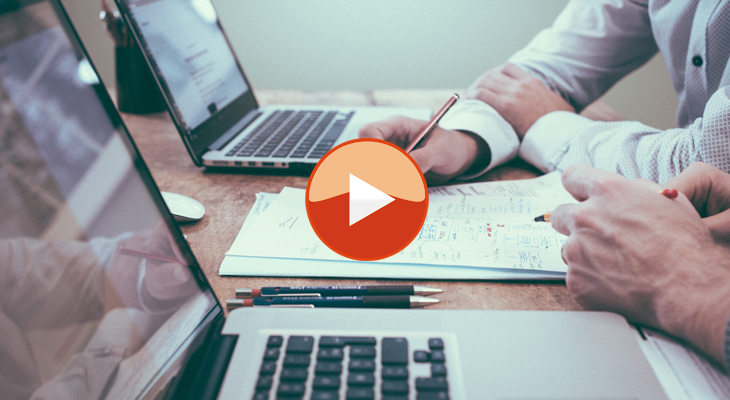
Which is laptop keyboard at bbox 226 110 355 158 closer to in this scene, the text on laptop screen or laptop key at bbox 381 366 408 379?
the text on laptop screen

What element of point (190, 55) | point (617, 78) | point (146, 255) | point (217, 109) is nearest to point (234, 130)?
point (217, 109)

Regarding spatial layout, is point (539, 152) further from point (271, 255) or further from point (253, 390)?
point (253, 390)

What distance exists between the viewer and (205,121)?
694mm

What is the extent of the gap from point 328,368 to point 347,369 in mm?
14

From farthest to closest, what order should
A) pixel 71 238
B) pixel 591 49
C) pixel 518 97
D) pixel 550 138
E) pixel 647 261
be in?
pixel 591 49
pixel 518 97
pixel 550 138
pixel 647 261
pixel 71 238

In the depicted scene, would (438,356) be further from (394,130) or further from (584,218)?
(394,130)

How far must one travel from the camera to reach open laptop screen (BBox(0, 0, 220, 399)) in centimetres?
22

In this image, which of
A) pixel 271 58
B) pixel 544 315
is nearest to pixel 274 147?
pixel 544 315

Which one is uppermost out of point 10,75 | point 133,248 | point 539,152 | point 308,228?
point 10,75

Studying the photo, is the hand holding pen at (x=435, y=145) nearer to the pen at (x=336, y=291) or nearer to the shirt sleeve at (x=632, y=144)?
the shirt sleeve at (x=632, y=144)

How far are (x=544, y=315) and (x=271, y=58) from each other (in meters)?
1.83

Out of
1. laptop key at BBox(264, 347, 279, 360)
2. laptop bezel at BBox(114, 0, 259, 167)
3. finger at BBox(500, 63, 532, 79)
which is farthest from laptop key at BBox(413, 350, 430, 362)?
finger at BBox(500, 63, 532, 79)

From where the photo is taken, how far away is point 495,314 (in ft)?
1.10

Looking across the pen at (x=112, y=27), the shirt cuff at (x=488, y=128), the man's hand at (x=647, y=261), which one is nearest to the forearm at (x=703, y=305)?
the man's hand at (x=647, y=261)
